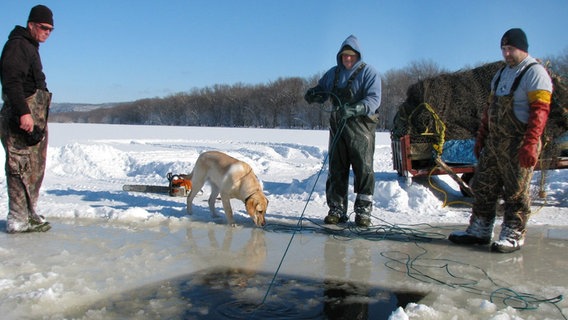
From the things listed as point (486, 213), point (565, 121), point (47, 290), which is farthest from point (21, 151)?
point (565, 121)

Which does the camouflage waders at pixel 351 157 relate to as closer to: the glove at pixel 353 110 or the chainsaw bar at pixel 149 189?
the glove at pixel 353 110

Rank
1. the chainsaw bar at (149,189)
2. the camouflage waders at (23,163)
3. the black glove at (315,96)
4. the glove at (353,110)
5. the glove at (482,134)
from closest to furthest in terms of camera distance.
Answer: the camouflage waders at (23,163) < the glove at (482,134) < the glove at (353,110) < the black glove at (315,96) < the chainsaw bar at (149,189)

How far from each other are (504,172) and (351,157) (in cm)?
164

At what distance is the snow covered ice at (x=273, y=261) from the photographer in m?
3.08

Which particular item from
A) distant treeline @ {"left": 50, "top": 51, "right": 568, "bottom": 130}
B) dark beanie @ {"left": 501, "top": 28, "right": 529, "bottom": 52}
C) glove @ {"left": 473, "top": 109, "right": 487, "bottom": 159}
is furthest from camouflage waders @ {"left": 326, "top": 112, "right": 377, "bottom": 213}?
distant treeline @ {"left": 50, "top": 51, "right": 568, "bottom": 130}

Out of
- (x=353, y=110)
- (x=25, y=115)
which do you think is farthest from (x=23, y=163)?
(x=353, y=110)

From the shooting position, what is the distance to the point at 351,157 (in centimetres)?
548

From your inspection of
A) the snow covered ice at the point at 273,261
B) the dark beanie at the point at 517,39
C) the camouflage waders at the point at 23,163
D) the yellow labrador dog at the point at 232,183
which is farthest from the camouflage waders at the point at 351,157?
the camouflage waders at the point at 23,163

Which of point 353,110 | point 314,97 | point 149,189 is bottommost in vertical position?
point 149,189

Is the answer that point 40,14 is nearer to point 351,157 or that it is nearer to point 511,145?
point 351,157

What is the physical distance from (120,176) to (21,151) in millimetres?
A: 6880

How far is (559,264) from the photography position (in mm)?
4051

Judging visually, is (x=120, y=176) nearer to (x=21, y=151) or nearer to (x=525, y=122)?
(x=21, y=151)

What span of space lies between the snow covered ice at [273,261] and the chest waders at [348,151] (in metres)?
0.48
